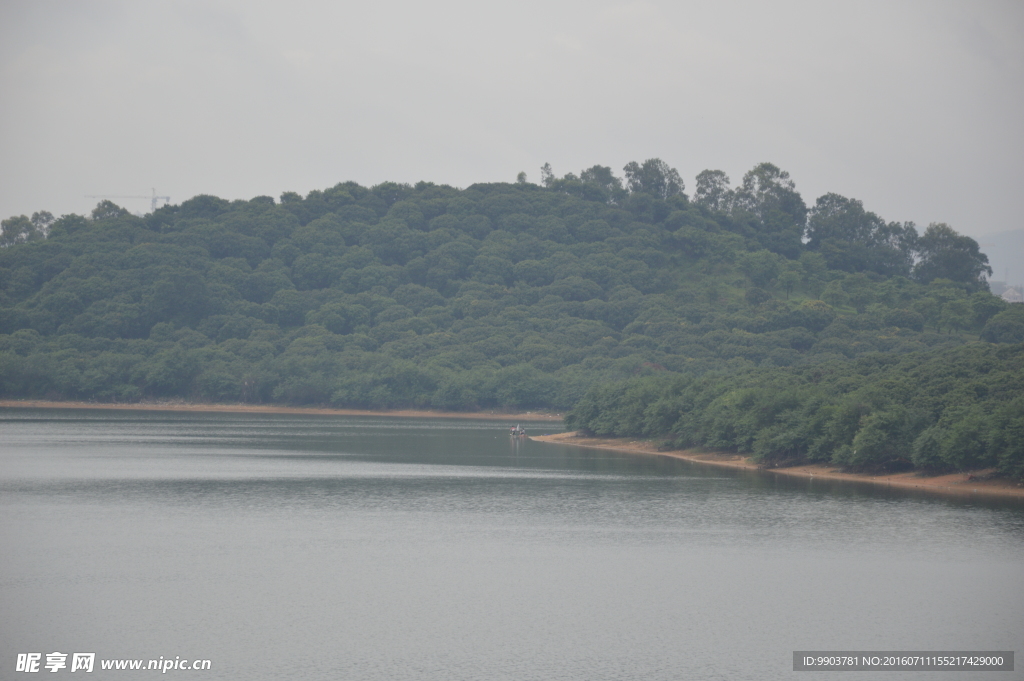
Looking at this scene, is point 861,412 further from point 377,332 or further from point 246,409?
point 377,332

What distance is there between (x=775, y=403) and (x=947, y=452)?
16.7 meters

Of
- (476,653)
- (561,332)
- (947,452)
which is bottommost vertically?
(476,653)

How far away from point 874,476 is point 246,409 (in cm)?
11950

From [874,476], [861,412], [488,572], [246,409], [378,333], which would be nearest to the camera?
[488,572]

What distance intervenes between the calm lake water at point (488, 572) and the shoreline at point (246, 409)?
293 feet

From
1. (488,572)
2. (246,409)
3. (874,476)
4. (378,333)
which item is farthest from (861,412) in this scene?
(378,333)

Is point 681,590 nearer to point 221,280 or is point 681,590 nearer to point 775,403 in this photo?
point 775,403

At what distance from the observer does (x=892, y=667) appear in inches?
1094

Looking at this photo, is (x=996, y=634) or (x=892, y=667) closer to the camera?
(x=892, y=667)

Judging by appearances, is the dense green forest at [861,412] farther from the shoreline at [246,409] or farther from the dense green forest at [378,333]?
the shoreline at [246,409]

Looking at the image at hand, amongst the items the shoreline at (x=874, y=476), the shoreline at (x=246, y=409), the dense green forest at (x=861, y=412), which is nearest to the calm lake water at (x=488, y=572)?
the shoreline at (x=874, y=476)

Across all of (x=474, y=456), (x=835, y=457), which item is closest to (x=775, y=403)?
(x=835, y=457)

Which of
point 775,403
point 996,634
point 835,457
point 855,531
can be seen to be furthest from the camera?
point 775,403

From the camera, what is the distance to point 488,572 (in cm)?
3778
